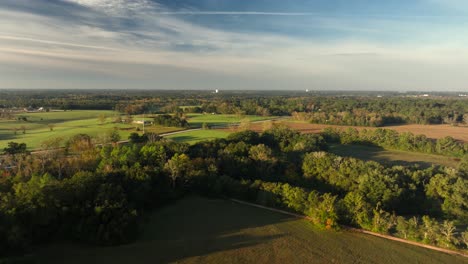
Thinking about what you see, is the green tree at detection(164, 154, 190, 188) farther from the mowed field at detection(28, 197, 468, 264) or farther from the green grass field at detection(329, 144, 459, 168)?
the green grass field at detection(329, 144, 459, 168)

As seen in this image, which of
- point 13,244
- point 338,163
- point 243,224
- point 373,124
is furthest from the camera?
point 373,124

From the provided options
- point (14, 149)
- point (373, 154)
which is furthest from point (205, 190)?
point (373, 154)

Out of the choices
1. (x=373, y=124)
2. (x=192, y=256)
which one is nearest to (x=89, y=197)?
(x=192, y=256)

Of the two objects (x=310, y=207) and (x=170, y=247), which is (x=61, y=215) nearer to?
(x=170, y=247)

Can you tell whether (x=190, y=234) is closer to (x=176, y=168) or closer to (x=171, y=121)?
(x=176, y=168)

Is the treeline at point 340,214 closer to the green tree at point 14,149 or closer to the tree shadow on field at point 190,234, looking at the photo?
the tree shadow on field at point 190,234

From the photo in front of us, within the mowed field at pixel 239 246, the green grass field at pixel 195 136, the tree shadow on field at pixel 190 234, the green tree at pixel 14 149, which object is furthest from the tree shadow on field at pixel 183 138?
the mowed field at pixel 239 246
